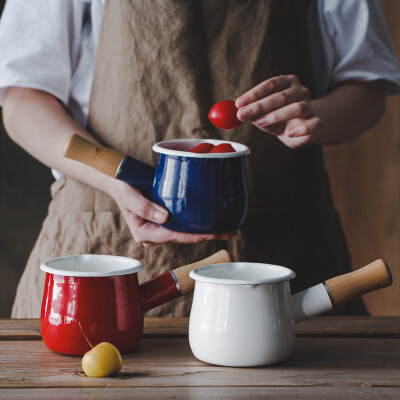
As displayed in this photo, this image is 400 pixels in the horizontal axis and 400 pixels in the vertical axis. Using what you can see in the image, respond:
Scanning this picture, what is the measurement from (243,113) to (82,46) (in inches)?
16.7

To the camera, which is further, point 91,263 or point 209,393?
point 91,263

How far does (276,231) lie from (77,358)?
0.51m

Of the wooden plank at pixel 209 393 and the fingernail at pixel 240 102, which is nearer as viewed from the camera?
the wooden plank at pixel 209 393

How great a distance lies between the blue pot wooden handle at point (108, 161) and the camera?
0.82 metres

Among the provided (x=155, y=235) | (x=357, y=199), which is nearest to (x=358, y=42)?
(x=155, y=235)

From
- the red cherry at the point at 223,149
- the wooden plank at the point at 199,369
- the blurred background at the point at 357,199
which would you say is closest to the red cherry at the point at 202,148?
the red cherry at the point at 223,149

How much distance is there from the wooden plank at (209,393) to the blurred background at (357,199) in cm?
126

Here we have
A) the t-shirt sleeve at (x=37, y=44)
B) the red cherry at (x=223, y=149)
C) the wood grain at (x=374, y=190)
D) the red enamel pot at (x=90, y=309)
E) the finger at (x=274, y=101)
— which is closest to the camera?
the red enamel pot at (x=90, y=309)

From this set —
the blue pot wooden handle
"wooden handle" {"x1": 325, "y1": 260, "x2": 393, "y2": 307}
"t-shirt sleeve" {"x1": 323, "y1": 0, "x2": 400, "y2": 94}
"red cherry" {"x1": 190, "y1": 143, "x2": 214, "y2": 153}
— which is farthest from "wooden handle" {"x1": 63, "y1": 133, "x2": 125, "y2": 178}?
"t-shirt sleeve" {"x1": 323, "y1": 0, "x2": 400, "y2": 94}

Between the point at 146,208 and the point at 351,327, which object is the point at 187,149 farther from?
the point at 351,327

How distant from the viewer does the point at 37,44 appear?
108cm

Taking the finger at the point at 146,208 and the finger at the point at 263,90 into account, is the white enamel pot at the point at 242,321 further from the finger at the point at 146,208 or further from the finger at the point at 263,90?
the finger at the point at 263,90

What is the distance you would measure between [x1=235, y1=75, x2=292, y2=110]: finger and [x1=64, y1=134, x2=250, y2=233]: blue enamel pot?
0.08 metres

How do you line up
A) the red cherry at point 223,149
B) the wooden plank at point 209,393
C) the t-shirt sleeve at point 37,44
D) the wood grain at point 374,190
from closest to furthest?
the wooden plank at point 209,393 → the red cherry at point 223,149 → the t-shirt sleeve at point 37,44 → the wood grain at point 374,190
